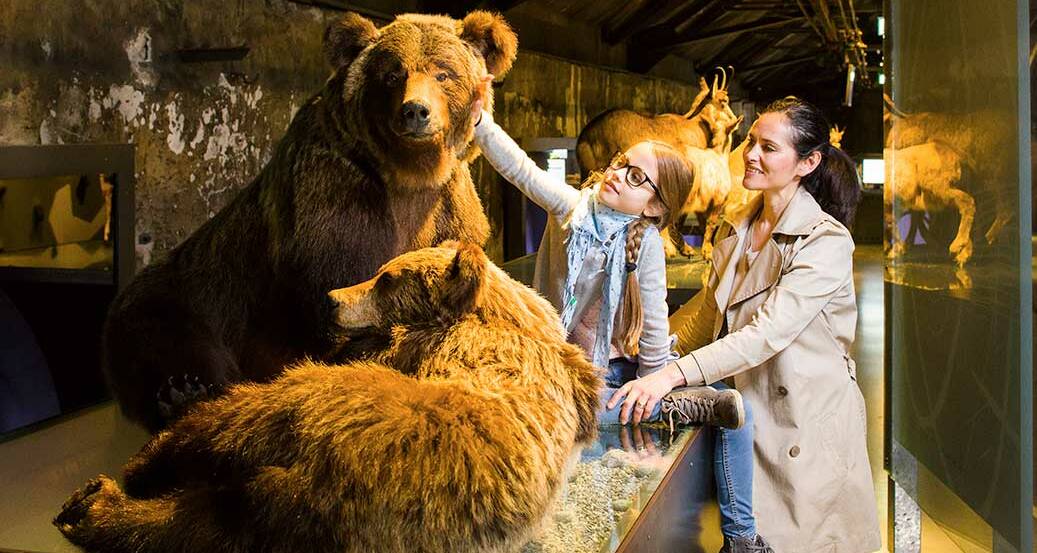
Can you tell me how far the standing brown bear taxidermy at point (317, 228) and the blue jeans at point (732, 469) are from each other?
83cm

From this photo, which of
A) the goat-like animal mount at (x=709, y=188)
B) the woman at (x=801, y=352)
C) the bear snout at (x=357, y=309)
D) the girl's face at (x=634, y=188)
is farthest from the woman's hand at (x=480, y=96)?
the goat-like animal mount at (x=709, y=188)

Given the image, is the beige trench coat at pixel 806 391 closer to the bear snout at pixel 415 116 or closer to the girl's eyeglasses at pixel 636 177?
the girl's eyeglasses at pixel 636 177

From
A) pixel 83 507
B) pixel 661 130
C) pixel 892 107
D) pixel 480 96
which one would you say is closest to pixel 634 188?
pixel 480 96

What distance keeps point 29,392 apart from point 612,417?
147 centimetres

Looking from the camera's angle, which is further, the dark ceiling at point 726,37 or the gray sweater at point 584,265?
the dark ceiling at point 726,37

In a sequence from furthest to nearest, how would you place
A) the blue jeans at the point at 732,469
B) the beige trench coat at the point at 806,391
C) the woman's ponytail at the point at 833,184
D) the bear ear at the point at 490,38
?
the woman's ponytail at the point at 833,184 → the beige trench coat at the point at 806,391 → the blue jeans at the point at 732,469 → the bear ear at the point at 490,38

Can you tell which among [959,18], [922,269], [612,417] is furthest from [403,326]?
[922,269]

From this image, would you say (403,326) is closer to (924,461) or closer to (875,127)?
(924,461)

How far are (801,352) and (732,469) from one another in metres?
0.45

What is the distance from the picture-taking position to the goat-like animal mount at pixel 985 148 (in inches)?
99.1

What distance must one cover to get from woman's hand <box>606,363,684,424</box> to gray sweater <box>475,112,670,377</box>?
9 centimetres

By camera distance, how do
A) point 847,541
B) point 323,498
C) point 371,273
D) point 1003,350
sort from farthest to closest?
point 847,541
point 1003,350
point 371,273
point 323,498

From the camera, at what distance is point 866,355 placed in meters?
7.39

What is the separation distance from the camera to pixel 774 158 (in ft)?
8.88
